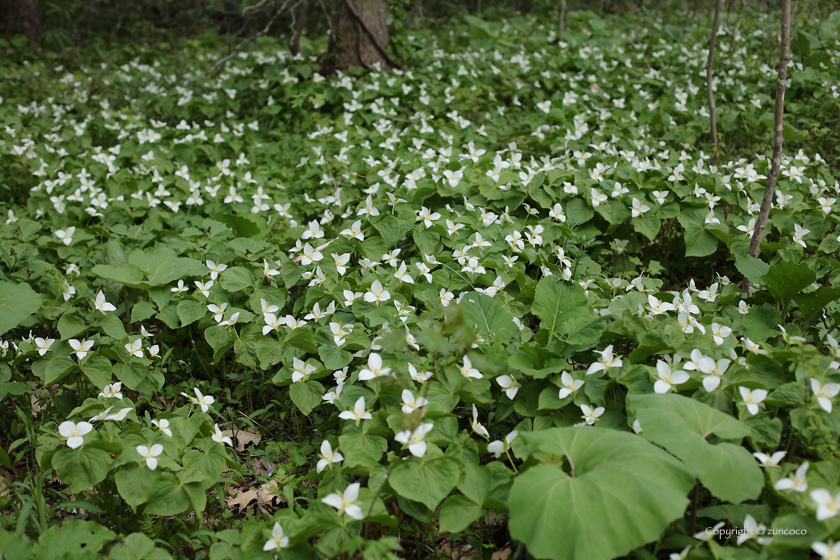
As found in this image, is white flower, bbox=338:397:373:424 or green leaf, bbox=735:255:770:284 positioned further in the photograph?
green leaf, bbox=735:255:770:284

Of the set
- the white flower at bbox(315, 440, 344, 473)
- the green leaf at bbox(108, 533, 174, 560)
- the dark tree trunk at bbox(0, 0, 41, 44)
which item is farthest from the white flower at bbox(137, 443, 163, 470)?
the dark tree trunk at bbox(0, 0, 41, 44)

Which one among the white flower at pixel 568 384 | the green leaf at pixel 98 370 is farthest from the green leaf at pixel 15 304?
the white flower at pixel 568 384

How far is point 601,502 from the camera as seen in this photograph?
1.50 m

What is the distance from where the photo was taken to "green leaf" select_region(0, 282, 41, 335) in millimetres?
2527

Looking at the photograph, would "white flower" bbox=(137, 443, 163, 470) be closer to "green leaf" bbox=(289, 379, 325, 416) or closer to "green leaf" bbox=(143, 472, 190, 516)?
"green leaf" bbox=(143, 472, 190, 516)

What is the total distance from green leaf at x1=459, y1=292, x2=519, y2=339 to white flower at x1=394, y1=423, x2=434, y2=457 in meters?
0.65

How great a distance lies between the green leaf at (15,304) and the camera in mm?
2527

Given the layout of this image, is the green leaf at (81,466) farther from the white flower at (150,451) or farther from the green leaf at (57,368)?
the green leaf at (57,368)

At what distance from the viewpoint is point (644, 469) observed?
1.54 metres

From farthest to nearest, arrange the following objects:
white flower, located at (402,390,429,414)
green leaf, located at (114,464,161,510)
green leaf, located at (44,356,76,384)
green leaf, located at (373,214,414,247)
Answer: green leaf, located at (373,214,414,247), green leaf, located at (44,356,76,384), white flower, located at (402,390,429,414), green leaf, located at (114,464,161,510)

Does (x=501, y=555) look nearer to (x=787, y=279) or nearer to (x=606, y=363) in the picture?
(x=606, y=363)

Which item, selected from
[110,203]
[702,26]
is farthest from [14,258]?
[702,26]

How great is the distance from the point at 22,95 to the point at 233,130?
135 inches

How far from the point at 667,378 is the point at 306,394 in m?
1.44
